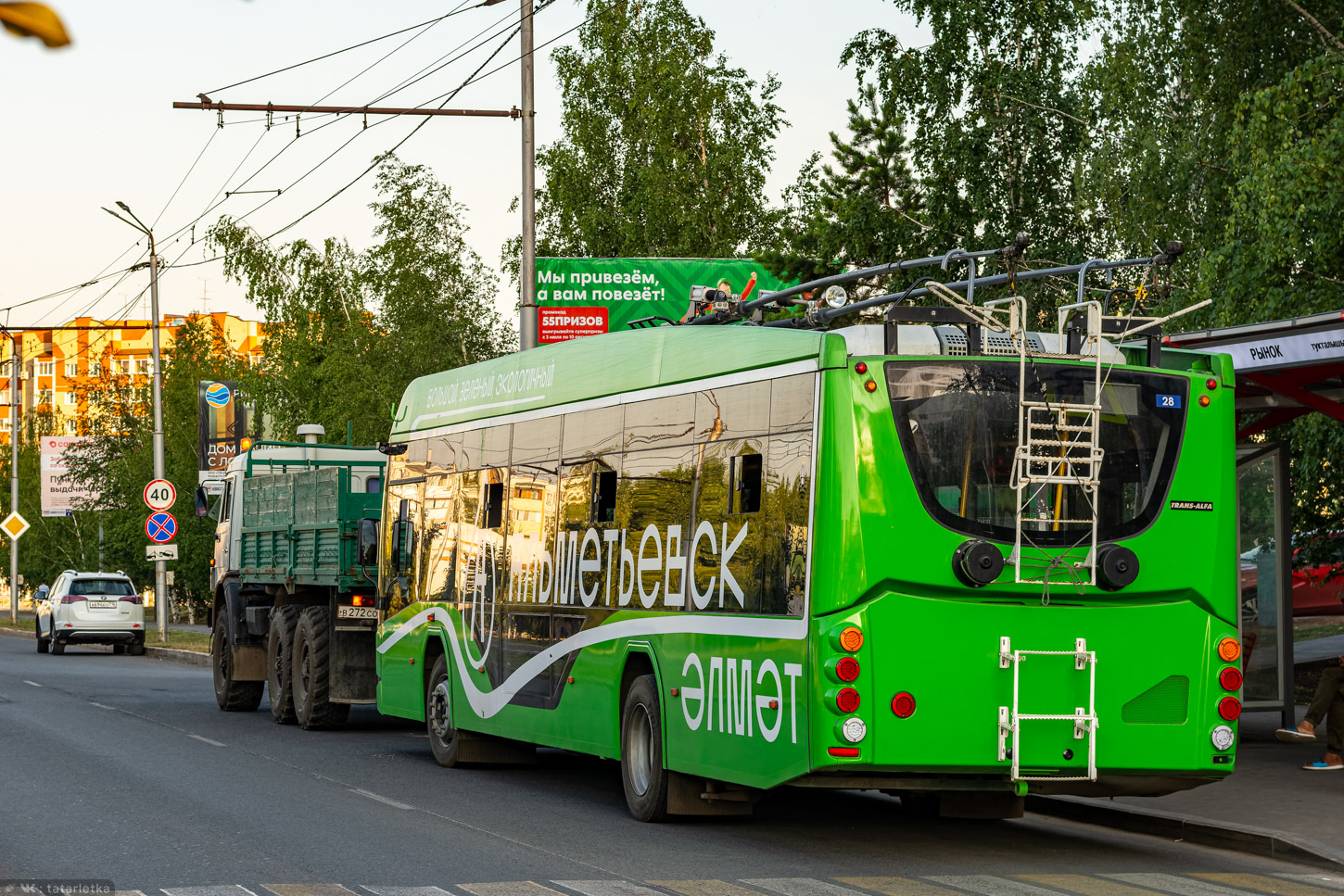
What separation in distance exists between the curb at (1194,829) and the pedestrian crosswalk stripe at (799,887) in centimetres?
309

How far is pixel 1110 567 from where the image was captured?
10008 millimetres

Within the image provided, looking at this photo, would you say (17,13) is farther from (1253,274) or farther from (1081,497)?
(1253,274)

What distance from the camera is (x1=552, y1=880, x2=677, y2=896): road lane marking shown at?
890cm

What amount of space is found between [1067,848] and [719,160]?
37.1 meters

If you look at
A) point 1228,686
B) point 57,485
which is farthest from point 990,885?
point 57,485

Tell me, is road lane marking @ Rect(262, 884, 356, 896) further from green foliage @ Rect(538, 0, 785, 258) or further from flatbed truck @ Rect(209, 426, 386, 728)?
green foliage @ Rect(538, 0, 785, 258)

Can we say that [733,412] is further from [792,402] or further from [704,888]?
[704,888]

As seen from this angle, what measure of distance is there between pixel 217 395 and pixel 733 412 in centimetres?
3516

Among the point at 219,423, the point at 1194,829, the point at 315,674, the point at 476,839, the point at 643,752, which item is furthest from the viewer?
the point at 219,423

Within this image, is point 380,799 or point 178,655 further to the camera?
point 178,655

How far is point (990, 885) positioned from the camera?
30.9 feet

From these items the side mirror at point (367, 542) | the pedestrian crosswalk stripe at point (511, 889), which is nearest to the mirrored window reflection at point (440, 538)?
the side mirror at point (367, 542)

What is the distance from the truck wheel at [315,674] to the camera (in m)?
19.5

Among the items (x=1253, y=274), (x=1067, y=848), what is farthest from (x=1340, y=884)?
(x=1253, y=274)
